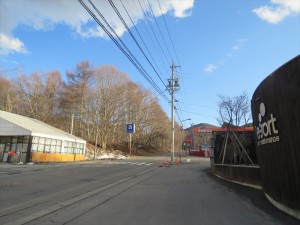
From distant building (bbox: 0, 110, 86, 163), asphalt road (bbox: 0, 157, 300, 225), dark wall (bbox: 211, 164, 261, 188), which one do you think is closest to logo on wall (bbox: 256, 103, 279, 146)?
asphalt road (bbox: 0, 157, 300, 225)

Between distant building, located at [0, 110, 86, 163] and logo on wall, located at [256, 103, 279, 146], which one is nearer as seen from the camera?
logo on wall, located at [256, 103, 279, 146]

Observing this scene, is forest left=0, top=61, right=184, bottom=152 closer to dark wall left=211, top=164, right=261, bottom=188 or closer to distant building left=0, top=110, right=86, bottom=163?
distant building left=0, top=110, right=86, bottom=163

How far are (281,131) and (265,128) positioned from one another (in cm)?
135

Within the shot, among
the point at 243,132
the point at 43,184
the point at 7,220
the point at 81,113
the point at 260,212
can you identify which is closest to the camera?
the point at 7,220

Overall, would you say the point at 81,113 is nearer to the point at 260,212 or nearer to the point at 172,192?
the point at 172,192

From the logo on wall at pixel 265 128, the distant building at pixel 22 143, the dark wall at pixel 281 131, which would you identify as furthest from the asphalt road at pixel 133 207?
the distant building at pixel 22 143

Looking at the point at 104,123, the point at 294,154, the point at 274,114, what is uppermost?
the point at 104,123

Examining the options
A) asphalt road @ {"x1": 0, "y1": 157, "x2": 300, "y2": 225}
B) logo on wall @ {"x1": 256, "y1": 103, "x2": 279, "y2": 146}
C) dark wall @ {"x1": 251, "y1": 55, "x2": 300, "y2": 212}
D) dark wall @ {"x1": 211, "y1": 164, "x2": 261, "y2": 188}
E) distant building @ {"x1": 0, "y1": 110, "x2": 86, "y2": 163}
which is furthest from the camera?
distant building @ {"x1": 0, "y1": 110, "x2": 86, "y2": 163}

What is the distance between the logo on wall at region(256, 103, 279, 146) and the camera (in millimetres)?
9488

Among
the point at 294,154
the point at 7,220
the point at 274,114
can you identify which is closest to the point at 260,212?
the point at 294,154

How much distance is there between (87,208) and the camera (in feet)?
33.1

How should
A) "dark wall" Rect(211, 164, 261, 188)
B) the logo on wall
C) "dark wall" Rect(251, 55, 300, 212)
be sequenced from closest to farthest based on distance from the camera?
1. "dark wall" Rect(251, 55, 300, 212)
2. the logo on wall
3. "dark wall" Rect(211, 164, 261, 188)

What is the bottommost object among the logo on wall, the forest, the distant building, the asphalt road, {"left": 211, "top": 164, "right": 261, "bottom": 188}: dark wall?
the asphalt road

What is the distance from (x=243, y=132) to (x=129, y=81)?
4942 centimetres
